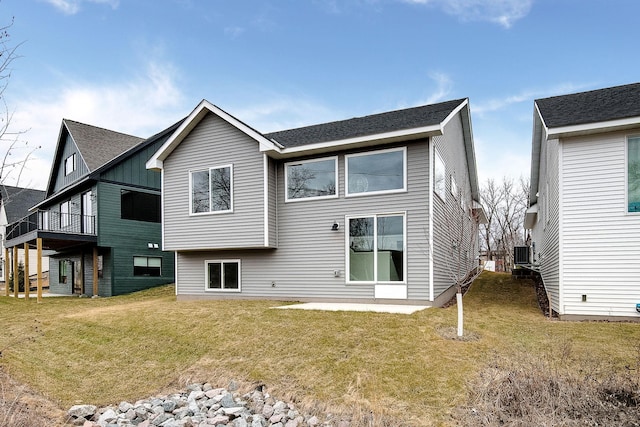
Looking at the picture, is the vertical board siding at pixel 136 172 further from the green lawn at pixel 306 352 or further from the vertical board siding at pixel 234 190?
the green lawn at pixel 306 352

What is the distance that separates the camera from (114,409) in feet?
21.3

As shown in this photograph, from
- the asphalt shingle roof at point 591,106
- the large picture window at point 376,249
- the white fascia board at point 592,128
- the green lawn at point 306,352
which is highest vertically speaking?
the asphalt shingle roof at point 591,106

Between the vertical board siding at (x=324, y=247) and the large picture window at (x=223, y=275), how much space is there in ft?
0.70

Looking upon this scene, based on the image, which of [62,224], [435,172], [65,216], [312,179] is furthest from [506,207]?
[62,224]

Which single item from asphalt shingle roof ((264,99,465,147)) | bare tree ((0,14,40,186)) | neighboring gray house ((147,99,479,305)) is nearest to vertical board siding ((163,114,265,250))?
neighboring gray house ((147,99,479,305))

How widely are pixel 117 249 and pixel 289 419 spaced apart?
15819mm

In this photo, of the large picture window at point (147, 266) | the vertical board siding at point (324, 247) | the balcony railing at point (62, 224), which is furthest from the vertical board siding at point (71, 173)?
the vertical board siding at point (324, 247)

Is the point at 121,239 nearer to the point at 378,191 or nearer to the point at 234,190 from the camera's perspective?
the point at 234,190

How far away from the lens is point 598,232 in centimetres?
890

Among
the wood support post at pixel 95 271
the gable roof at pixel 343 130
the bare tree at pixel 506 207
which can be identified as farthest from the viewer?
the bare tree at pixel 506 207

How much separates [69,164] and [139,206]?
557 centimetres

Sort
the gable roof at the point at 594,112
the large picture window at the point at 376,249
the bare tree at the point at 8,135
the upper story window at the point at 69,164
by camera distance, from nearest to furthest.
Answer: the bare tree at the point at 8,135, the gable roof at the point at 594,112, the large picture window at the point at 376,249, the upper story window at the point at 69,164

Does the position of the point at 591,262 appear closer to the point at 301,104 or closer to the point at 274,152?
the point at 274,152

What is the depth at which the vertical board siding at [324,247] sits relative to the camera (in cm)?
1059
